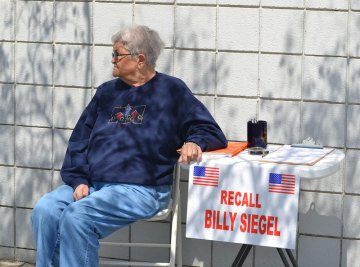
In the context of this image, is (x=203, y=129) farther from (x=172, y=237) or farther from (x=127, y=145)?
(x=172, y=237)

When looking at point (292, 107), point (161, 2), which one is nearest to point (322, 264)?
point (292, 107)

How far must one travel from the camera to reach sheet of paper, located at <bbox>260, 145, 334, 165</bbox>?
14.0 ft

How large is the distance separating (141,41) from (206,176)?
2.93ft

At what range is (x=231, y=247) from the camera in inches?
197

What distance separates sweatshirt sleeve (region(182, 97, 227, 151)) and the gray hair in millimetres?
352

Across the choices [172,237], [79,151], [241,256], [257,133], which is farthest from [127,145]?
[241,256]

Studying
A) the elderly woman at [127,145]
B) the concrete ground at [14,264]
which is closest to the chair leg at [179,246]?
the elderly woman at [127,145]

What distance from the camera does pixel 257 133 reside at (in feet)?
15.1

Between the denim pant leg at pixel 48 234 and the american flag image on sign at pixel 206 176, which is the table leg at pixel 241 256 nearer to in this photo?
the american flag image on sign at pixel 206 176

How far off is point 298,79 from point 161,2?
927mm

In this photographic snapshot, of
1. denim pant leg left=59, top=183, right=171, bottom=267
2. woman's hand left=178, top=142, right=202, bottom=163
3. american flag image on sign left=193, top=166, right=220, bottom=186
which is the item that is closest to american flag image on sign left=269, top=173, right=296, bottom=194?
american flag image on sign left=193, top=166, right=220, bottom=186

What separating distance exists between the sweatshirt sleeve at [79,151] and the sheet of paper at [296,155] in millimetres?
1015

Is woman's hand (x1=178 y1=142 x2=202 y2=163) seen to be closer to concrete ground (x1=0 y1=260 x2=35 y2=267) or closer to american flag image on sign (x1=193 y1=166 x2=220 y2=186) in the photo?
american flag image on sign (x1=193 y1=166 x2=220 y2=186)

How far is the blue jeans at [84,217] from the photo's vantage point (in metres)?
4.22
